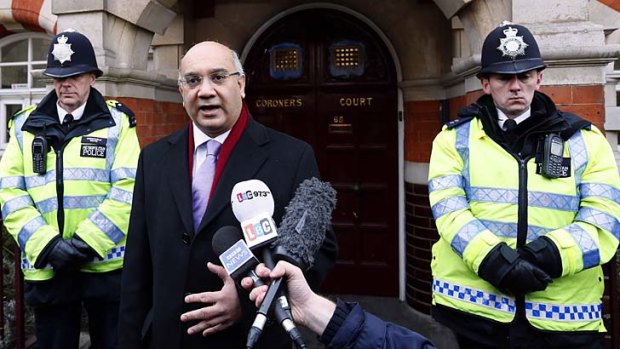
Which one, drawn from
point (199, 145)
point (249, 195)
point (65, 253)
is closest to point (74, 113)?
point (65, 253)

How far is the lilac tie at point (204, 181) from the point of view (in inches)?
73.5

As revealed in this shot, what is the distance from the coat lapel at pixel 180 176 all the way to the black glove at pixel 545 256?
1359 mm

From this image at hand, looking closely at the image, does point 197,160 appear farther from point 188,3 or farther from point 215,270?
point 188,3

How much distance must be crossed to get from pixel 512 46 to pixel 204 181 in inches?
59.9

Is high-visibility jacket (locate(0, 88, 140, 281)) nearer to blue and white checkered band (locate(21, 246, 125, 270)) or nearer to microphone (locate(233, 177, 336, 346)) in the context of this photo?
blue and white checkered band (locate(21, 246, 125, 270))

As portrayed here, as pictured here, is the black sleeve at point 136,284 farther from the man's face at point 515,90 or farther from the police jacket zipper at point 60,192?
the man's face at point 515,90

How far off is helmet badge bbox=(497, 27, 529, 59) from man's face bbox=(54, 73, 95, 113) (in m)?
2.32

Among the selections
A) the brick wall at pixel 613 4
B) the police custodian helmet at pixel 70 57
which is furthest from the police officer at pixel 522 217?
the brick wall at pixel 613 4

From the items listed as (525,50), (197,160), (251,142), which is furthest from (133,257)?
(525,50)

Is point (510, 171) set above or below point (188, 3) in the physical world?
below

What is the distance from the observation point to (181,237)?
1837mm

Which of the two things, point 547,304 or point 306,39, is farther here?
point 306,39

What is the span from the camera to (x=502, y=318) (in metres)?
2.08

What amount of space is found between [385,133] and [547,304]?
3.40 meters
